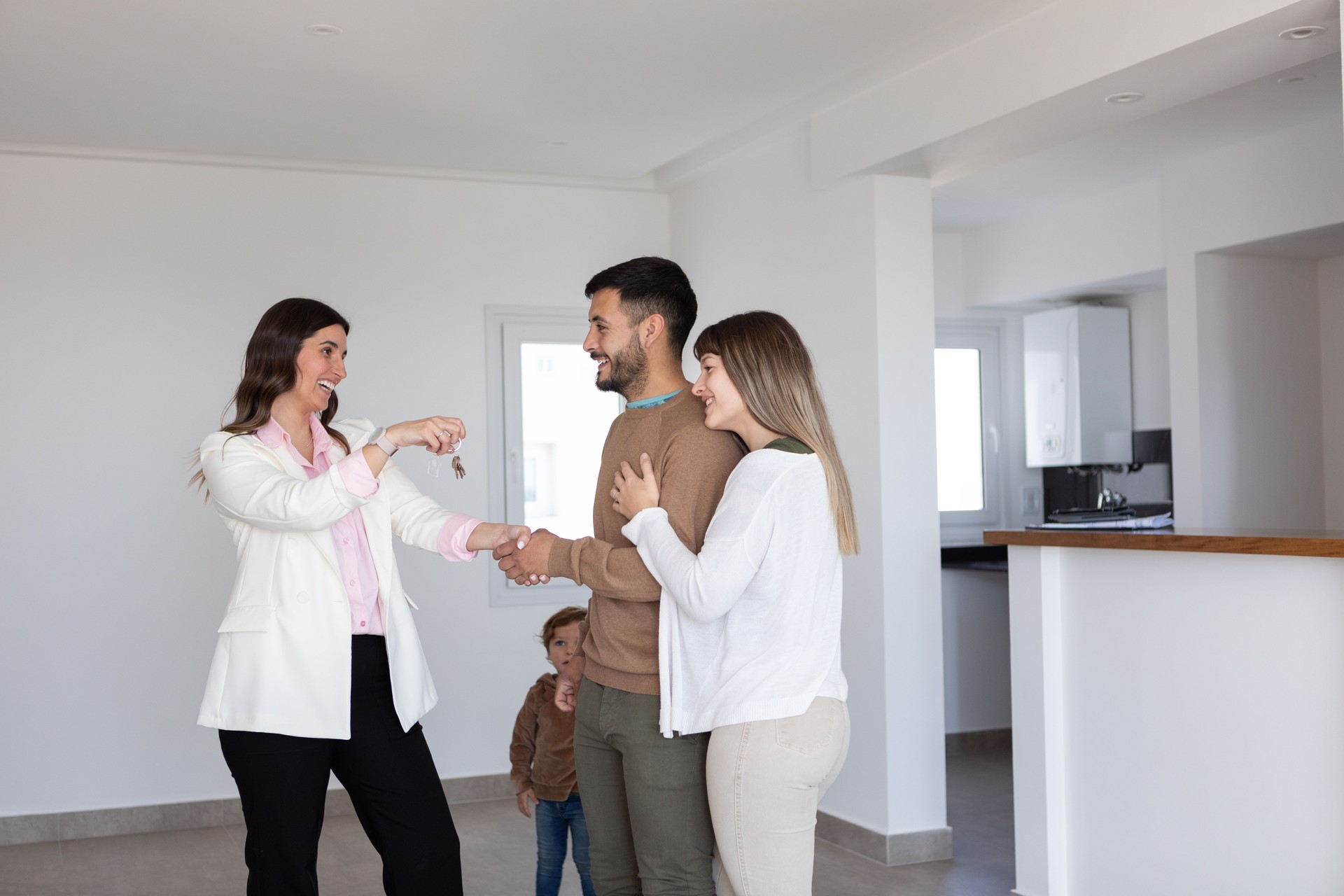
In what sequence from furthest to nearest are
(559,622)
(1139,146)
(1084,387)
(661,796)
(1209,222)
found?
1. (1084,387)
2. (1209,222)
3. (1139,146)
4. (559,622)
5. (661,796)

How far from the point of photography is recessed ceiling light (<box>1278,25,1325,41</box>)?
2.97m

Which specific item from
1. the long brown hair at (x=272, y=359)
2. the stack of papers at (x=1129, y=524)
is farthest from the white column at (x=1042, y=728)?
the long brown hair at (x=272, y=359)

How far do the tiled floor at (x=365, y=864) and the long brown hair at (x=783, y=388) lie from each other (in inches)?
90.0

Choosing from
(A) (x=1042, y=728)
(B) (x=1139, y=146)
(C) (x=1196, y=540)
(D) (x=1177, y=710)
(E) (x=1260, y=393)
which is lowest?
(A) (x=1042, y=728)

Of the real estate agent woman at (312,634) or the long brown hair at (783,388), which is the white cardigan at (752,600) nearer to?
the long brown hair at (783,388)

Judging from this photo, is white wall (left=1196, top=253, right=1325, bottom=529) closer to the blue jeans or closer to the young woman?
the blue jeans

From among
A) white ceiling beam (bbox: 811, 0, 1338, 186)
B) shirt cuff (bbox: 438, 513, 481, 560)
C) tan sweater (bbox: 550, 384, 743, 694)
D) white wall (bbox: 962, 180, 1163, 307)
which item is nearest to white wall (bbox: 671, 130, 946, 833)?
white ceiling beam (bbox: 811, 0, 1338, 186)

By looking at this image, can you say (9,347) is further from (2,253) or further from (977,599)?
(977,599)

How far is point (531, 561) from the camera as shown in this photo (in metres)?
2.40

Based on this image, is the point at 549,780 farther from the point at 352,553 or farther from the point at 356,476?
the point at 356,476

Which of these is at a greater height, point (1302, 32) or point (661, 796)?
point (1302, 32)

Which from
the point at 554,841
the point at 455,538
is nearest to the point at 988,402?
the point at 554,841

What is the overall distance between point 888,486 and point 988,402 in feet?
8.18

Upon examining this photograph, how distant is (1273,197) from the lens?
16.2 ft
